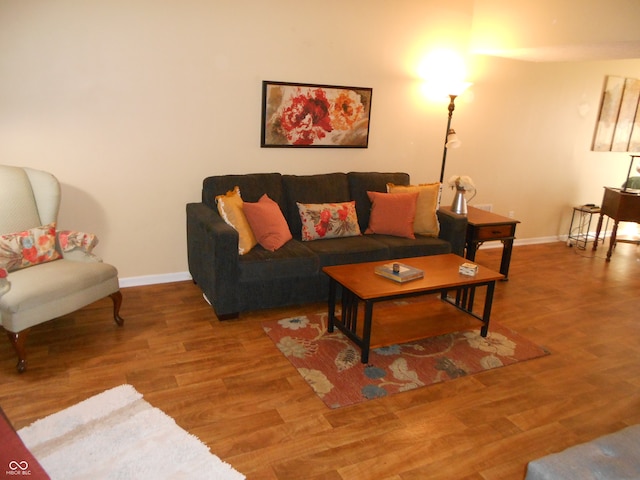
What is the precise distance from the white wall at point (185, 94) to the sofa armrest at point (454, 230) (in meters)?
0.95

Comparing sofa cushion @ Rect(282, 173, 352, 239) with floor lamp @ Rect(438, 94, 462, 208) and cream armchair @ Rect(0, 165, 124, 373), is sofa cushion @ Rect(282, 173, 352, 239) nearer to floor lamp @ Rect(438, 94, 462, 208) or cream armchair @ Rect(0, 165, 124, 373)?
floor lamp @ Rect(438, 94, 462, 208)

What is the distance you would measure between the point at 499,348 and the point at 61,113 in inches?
139

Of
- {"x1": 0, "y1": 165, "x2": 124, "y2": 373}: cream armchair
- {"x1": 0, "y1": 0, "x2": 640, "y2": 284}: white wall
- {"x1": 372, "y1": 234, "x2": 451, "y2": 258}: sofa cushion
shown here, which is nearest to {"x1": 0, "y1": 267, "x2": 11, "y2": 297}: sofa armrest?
{"x1": 0, "y1": 165, "x2": 124, "y2": 373}: cream armchair

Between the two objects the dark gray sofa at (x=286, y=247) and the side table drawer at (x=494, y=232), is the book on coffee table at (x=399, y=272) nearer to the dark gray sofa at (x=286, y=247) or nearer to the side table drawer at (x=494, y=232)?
the dark gray sofa at (x=286, y=247)

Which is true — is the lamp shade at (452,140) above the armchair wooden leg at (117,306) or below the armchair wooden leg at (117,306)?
above

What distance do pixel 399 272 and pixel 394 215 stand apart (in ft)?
3.85

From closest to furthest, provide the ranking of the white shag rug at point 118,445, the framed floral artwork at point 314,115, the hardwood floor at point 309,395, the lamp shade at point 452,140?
the white shag rug at point 118,445
the hardwood floor at point 309,395
the framed floral artwork at point 314,115
the lamp shade at point 452,140

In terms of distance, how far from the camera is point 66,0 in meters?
3.26

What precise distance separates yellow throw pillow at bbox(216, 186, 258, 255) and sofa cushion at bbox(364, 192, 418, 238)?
120 centimetres

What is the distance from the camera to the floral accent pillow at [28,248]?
2.87 metres

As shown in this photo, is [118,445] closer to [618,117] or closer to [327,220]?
[327,220]

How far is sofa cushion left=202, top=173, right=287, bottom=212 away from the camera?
12.5 ft

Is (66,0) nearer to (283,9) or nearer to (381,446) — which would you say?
(283,9)

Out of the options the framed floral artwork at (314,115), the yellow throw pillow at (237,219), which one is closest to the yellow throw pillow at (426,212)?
the framed floral artwork at (314,115)
